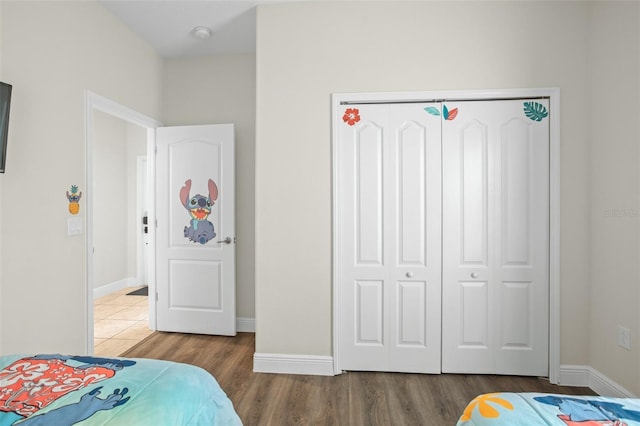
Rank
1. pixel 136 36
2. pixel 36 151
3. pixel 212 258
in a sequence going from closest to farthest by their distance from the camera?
Answer: pixel 36 151 < pixel 136 36 < pixel 212 258

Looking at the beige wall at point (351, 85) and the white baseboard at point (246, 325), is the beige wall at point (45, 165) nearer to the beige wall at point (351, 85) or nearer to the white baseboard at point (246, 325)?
the beige wall at point (351, 85)

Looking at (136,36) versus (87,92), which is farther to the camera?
(136,36)

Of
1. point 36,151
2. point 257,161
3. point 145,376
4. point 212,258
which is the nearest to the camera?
point 145,376

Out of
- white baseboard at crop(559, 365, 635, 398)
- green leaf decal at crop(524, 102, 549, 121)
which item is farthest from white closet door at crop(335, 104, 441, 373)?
white baseboard at crop(559, 365, 635, 398)

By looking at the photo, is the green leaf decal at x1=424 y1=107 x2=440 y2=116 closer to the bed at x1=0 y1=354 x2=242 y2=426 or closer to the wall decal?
the wall decal

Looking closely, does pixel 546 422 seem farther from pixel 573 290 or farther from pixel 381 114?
pixel 381 114

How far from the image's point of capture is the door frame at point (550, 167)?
96.7 inches

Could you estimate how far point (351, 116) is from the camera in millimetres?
2592

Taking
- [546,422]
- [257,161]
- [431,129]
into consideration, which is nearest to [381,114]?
[431,129]

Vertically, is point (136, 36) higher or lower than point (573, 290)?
higher

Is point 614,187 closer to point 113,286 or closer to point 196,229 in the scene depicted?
point 196,229

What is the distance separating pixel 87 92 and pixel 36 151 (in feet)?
2.13

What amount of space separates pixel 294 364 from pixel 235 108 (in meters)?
2.51

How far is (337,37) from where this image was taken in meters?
2.58
